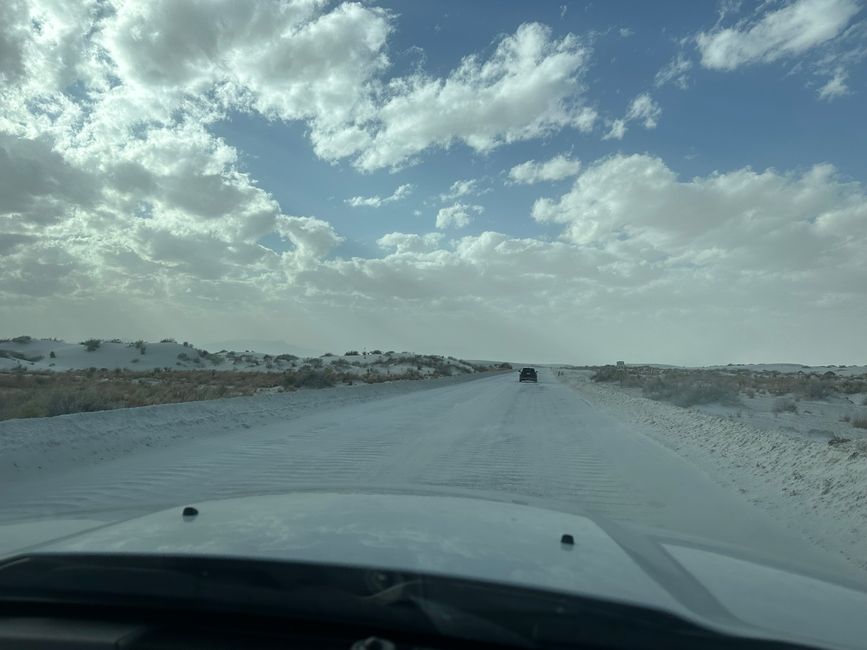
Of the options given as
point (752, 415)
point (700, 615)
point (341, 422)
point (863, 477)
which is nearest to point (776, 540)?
point (863, 477)

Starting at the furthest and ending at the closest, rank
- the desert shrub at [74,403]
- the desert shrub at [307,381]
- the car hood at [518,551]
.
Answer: the desert shrub at [307,381]
the desert shrub at [74,403]
the car hood at [518,551]

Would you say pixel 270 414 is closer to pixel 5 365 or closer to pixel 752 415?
pixel 752 415

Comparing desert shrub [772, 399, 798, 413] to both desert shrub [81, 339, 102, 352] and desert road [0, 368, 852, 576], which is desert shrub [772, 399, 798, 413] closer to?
desert road [0, 368, 852, 576]

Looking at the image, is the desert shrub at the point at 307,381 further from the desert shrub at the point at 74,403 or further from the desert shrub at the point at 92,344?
the desert shrub at the point at 92,344

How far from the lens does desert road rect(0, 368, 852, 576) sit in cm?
807

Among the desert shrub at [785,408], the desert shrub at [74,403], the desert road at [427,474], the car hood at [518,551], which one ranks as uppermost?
the desert shrub at [785,408]

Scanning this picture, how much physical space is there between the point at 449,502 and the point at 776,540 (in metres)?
4.02

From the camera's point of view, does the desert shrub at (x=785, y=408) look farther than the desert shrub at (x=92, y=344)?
No

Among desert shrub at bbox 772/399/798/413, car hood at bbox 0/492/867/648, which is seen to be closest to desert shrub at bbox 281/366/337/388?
desert shrub at bbox 772/399/798/413

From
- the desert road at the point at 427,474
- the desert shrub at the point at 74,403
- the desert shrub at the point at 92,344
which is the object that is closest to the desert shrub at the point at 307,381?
the desert shrub at the point at 74,403

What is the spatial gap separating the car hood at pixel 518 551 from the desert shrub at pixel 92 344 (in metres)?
87.0

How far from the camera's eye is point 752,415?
25.9 metres

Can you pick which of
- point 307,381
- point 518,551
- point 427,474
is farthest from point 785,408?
point 518,551

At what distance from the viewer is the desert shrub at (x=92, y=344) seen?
83.7 meters
